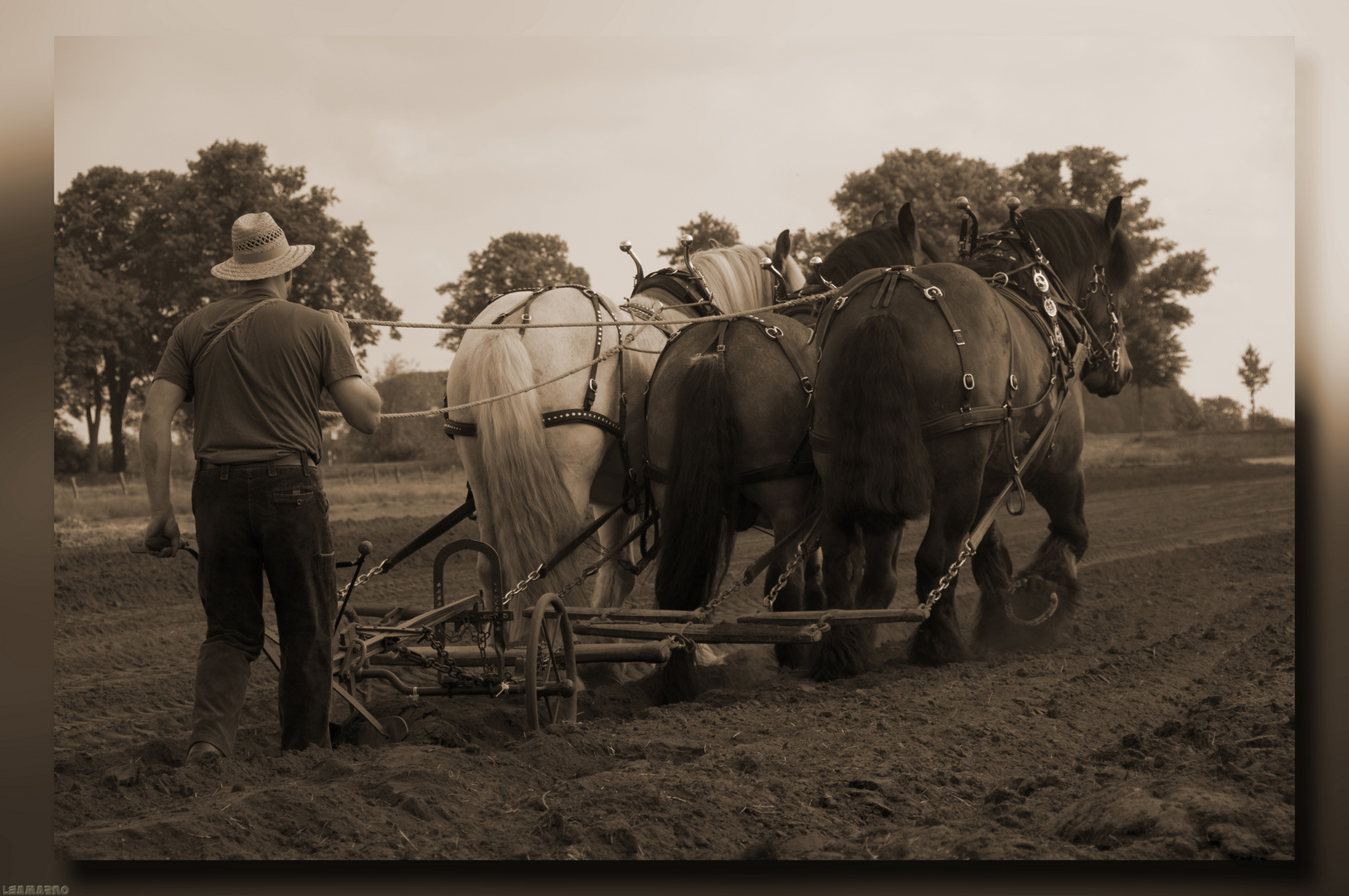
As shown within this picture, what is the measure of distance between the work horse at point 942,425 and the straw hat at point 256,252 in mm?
2281

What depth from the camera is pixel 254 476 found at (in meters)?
3.19

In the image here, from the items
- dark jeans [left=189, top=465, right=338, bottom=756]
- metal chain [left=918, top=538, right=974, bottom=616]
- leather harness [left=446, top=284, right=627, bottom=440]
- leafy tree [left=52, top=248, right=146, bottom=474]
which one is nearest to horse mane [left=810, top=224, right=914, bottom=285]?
leather harness [left=446, top=284, right=627, bottom=440]

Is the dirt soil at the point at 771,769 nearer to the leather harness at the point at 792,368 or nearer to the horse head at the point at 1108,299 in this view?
the leather harness at the point at 792,368

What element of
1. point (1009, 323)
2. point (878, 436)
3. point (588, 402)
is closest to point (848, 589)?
point (878, 436)

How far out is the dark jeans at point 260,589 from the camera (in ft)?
10.4

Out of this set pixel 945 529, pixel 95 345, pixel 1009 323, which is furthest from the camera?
pixel 95 345

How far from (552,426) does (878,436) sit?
1.61m

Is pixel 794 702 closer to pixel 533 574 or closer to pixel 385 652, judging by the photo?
pixel 533 574

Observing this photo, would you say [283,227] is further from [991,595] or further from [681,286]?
[991,595]

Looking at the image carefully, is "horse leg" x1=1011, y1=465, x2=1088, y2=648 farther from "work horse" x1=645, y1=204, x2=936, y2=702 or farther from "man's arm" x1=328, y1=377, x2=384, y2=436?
"man's arm" x1=328, y1=377, x2=384, y2=436

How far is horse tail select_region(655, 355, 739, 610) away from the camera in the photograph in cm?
459

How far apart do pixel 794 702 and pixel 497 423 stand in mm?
1839

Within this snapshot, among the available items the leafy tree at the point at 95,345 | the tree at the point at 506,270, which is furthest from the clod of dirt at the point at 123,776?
the tree at the point at 506,270

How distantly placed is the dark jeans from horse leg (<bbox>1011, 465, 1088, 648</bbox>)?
12.5 ft
